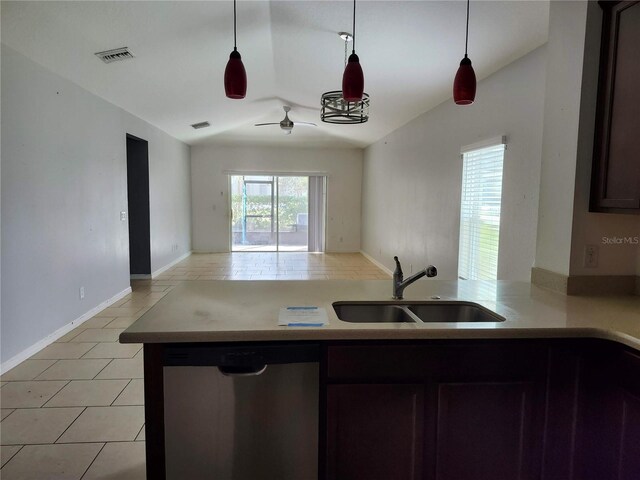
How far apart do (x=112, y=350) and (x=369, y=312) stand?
2518mm

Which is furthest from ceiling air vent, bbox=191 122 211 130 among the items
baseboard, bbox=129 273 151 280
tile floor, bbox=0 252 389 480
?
tile floor, bbox=0 252 389 480

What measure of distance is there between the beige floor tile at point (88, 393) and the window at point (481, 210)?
3140 mm

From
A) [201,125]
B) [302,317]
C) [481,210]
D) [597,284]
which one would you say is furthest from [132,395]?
[201,125]

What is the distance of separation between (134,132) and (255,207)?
4007 mm

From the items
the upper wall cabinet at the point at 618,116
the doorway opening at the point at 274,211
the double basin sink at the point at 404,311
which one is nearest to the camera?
the upper wall cabinet at the point at 618,116

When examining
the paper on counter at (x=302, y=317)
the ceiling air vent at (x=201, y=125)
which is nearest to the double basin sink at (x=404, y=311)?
the paper on counter at (x=302, y=317)

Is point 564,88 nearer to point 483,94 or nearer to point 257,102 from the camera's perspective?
point 483,94

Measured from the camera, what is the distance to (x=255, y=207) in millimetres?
9305

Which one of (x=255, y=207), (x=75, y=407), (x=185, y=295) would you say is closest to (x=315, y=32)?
(x=185, y=295)

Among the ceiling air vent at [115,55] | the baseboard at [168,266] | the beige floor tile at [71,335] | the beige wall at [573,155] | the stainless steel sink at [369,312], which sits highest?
the ceiling air vent at [115,55]

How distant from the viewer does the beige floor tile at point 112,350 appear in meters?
3.20

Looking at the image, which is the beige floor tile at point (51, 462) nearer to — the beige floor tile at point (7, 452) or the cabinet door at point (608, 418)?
the beige floor tile at point (7, 452)

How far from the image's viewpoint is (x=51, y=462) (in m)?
1.95

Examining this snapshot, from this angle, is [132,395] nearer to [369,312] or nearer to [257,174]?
[369,312]
